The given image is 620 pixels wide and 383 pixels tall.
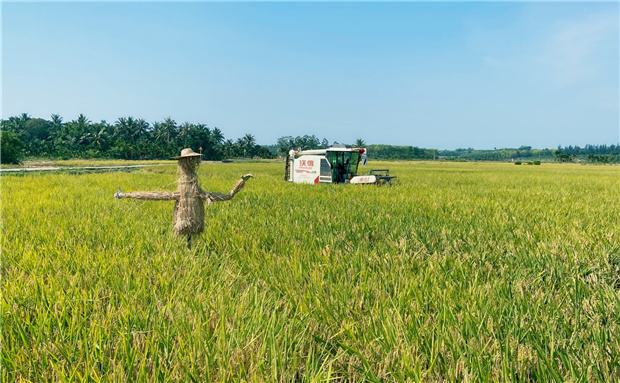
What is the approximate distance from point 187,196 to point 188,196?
0.03 feet

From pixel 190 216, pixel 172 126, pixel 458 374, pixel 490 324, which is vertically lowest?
pixel 458 374

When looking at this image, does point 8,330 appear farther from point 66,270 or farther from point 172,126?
point 172,126

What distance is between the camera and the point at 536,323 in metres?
1.81

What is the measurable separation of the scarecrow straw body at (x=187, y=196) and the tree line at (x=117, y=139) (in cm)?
6000

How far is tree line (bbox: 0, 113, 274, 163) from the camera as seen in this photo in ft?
216

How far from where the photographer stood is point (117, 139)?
7575 cm

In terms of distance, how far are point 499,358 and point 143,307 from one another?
212 cm

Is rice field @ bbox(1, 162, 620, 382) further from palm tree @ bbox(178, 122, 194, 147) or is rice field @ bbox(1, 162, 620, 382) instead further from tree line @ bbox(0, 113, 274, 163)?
palm tree @ bbox(178, 122, 194, 147)

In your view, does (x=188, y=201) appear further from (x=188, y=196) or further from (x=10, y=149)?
(x=10, y=149)

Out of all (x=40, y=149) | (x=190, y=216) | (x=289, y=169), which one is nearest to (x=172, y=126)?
(x=40, y=149)

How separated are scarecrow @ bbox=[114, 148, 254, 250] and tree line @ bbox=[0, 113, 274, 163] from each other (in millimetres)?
59996

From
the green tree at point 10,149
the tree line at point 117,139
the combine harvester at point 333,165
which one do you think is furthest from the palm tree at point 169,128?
Answer: the combine harvester at point 333,165

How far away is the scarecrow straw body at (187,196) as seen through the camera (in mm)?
3230

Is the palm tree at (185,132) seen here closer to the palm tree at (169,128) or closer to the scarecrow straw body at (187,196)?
the palm tree at (169,128)
